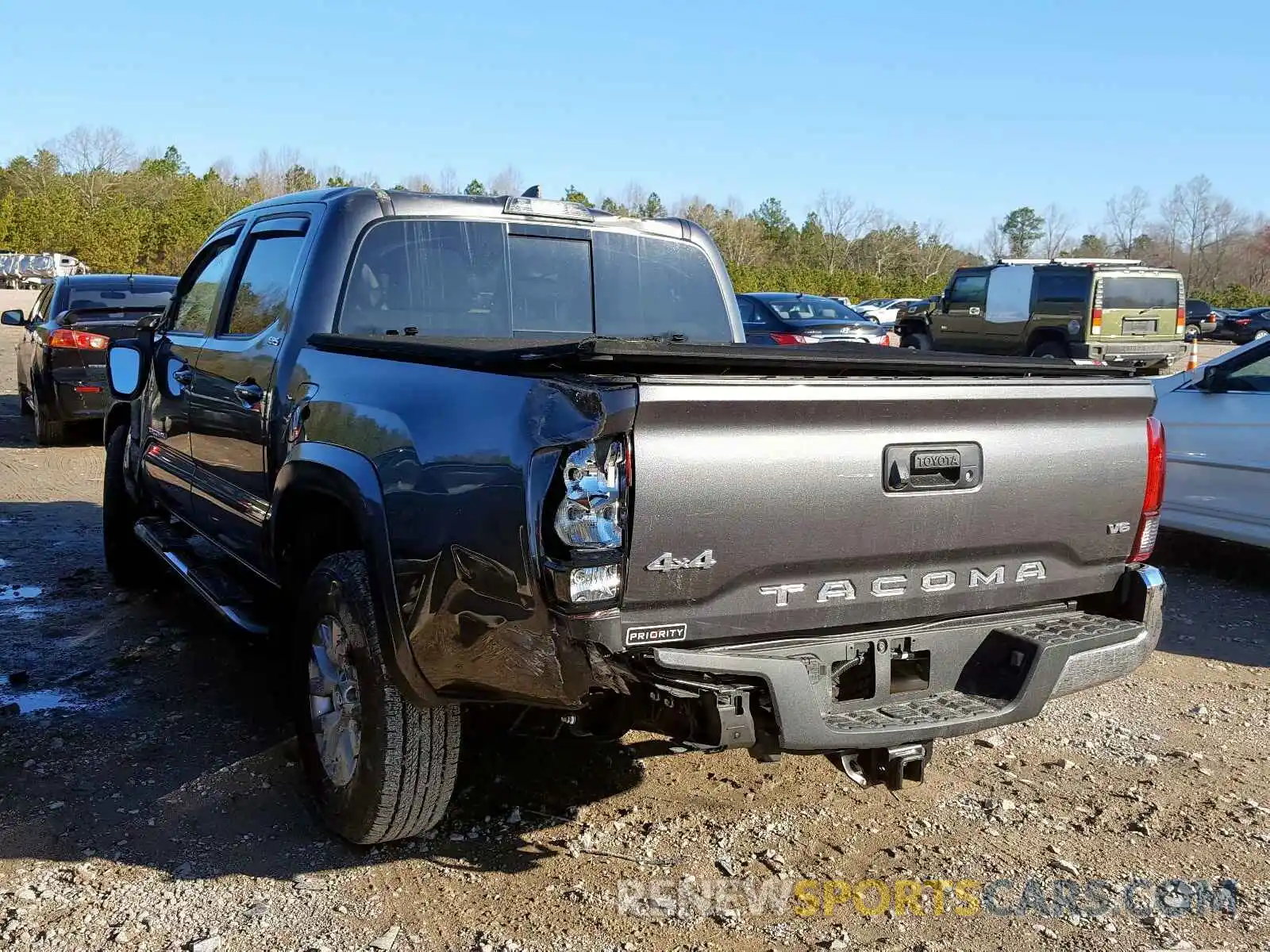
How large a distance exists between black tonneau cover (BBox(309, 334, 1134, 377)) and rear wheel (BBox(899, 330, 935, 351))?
20179 millimetres

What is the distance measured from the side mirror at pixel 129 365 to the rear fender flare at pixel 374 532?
8.55 feet

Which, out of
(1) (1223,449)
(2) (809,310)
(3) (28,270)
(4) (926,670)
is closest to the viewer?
(4) (926,670)

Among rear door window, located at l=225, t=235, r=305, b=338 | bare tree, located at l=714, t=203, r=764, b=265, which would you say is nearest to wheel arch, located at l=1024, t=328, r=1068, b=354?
rear door window, located at l=225, t=235, r=305, b=338

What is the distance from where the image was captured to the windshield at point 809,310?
1666cm

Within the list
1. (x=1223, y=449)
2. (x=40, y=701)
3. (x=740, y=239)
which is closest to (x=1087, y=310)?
(x=1223, y=449)

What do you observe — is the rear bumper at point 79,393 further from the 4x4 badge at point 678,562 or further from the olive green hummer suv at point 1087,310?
the olive green hummer suv at point 1087,310

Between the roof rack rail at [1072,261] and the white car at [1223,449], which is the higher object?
the roof rack rail at [1072,261]

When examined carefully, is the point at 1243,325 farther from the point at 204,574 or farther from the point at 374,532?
the point at 374,532

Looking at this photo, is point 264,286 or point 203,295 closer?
point 264,286

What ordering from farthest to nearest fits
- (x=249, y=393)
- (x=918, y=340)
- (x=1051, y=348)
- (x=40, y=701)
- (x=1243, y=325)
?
(x=1243, y=325)
(x=918, y=340)
(x=1051, y=348)
(x=40, y=701)
(x=249, y=393)

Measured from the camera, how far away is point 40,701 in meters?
4.77

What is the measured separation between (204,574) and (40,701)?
32.6 inches

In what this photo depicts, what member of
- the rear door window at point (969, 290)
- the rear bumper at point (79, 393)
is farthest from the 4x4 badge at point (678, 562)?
the rear door window at point (969, 290)

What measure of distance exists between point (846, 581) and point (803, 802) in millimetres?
1221
